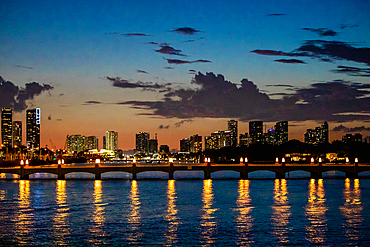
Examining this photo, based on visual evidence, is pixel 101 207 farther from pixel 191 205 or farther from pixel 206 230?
pixel 206 230

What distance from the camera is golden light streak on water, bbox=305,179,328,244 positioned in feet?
157

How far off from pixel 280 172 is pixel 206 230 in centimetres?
9427

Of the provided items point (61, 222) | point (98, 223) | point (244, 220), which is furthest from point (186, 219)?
point (61, 222)

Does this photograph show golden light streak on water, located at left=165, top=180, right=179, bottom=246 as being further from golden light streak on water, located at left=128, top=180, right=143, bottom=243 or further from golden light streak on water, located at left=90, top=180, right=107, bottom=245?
golden light streak on water, located at left=90, top=180, right=107, bottom=245

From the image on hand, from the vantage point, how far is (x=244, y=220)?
60312 mm

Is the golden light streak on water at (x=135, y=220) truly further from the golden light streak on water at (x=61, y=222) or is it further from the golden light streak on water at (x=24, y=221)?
the golden light streak on water at (x=24, y=221)

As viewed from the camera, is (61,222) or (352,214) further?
(352,214)

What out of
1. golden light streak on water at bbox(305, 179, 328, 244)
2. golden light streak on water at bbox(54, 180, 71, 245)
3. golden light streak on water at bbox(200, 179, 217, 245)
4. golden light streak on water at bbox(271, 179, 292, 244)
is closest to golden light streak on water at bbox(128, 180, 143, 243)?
golden light streak on water at bbox(200, 179, 217, 245)

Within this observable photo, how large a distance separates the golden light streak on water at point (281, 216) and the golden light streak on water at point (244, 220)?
2550 mm

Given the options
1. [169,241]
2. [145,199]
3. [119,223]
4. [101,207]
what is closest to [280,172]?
[145,199]

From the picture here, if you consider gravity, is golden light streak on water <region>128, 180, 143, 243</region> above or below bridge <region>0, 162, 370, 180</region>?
below

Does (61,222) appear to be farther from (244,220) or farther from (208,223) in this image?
(244,220)

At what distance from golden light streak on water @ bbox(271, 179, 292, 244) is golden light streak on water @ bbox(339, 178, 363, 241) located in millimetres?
5950

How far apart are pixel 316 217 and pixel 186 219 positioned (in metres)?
15.9
